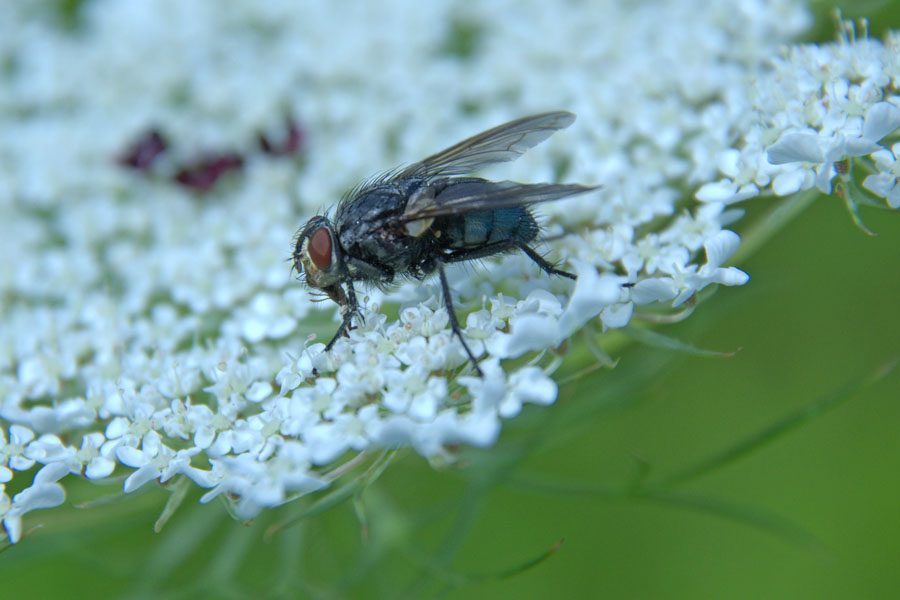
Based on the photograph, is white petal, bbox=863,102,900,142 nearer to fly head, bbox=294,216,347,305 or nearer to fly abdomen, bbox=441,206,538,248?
fly abdomen, bbox=441,206,538,248

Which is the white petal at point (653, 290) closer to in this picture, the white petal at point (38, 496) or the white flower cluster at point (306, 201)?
the white flower cluster at point (306, 201)

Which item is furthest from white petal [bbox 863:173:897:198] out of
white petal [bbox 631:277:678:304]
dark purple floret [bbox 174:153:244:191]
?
dark purple floret [bbox 174:153:244:191]

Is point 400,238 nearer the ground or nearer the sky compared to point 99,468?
nearer the sky

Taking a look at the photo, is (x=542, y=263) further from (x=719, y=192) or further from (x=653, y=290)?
(x=719, y=192)

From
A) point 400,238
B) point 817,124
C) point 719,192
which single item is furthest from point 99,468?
point 817,124

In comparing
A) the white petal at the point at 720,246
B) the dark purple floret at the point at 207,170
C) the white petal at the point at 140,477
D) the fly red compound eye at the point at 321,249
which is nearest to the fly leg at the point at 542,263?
the white petal at the point at 720,246

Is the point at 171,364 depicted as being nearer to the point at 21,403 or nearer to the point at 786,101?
the point at 21,403
